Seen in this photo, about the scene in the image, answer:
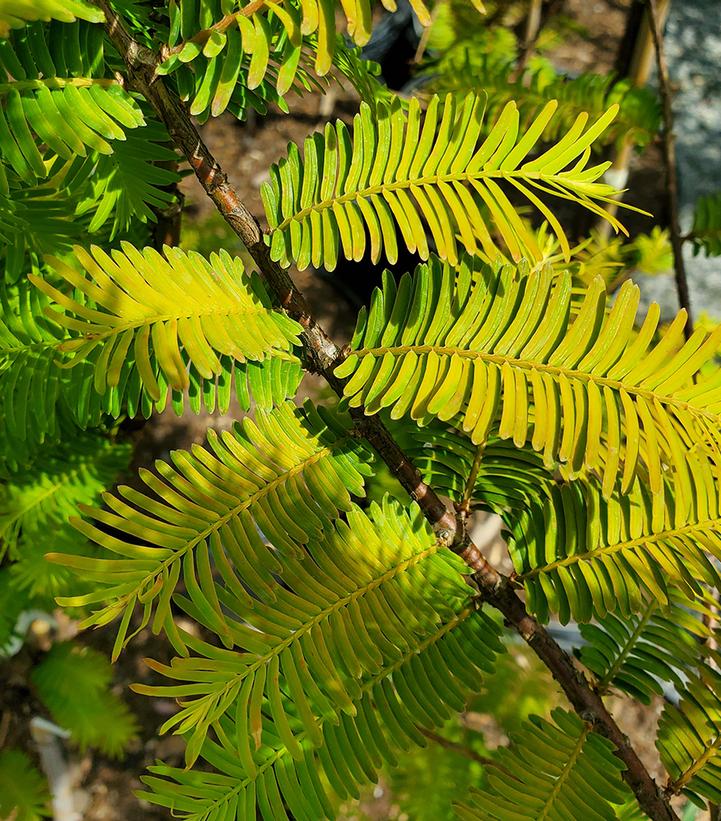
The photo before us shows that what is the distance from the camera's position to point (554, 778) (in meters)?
0.68

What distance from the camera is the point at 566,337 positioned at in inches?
21.9

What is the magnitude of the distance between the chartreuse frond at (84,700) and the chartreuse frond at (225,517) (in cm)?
92

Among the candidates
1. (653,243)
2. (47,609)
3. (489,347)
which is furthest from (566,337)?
(47,609)

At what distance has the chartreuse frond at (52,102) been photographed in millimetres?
542

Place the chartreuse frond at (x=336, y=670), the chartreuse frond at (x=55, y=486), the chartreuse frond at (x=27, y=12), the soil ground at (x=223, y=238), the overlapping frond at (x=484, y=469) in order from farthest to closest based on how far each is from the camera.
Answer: the soil ground at (x=223, y=238)
the chartreuse frond at (x=55, y=486)
the overlapping frond at (x=484, y=469)
the chartreuse frond at (x=336, y=670)
the chartreuse frond at (x=27, y=12)

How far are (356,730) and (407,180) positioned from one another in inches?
18.7

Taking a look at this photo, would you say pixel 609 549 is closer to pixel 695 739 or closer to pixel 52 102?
pixel 695 739

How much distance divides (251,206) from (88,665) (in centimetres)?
158

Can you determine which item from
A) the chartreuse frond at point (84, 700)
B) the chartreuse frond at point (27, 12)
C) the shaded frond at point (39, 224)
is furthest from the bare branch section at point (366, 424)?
the chartreuse frond at point (84, 700)

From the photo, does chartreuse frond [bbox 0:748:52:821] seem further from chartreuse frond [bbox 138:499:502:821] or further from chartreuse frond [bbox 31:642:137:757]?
chartreuse frond [bbox 138:499:502:821]

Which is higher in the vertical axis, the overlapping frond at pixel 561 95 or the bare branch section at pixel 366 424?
the overlapping frond at pixel 561 95

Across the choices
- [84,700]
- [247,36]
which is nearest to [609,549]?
[247,36]

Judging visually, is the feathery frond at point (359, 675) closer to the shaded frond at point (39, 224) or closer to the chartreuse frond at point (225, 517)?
the chartreuse frond at point (225, 517)

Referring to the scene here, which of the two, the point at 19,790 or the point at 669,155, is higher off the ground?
the point at 669,155
